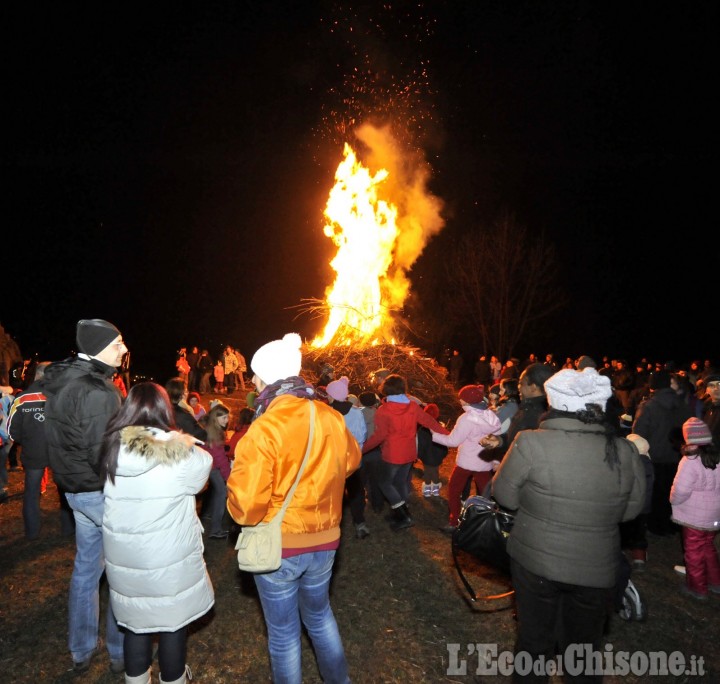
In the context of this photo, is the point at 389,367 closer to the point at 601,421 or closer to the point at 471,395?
the point at 471,395

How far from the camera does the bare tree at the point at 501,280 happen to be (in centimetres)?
2856

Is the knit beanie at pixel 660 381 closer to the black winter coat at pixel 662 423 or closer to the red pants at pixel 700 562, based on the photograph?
the black winter coat at pixel 662 423

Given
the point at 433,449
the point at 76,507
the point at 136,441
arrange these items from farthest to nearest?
the point at 433,449
the point at 76,507
the point at 136,441

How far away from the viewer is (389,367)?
12.2m

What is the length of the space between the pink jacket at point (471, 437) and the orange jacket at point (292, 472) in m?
3.66

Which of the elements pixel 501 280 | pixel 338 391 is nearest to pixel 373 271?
pixel 338 391

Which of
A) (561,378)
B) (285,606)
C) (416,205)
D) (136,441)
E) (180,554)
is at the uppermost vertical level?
(416,205)

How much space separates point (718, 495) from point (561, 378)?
321 centimetres

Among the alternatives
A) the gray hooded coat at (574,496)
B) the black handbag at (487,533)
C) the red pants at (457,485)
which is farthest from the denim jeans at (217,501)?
the gray hooded coat at (574,496)

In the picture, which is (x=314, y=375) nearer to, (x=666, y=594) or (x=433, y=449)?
(x=433, y=449)

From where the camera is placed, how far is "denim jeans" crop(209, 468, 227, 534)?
6.45 m

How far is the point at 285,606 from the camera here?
9.93ft

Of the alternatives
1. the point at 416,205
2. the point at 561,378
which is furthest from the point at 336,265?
the point at 561,378

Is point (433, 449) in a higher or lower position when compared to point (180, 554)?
lower
